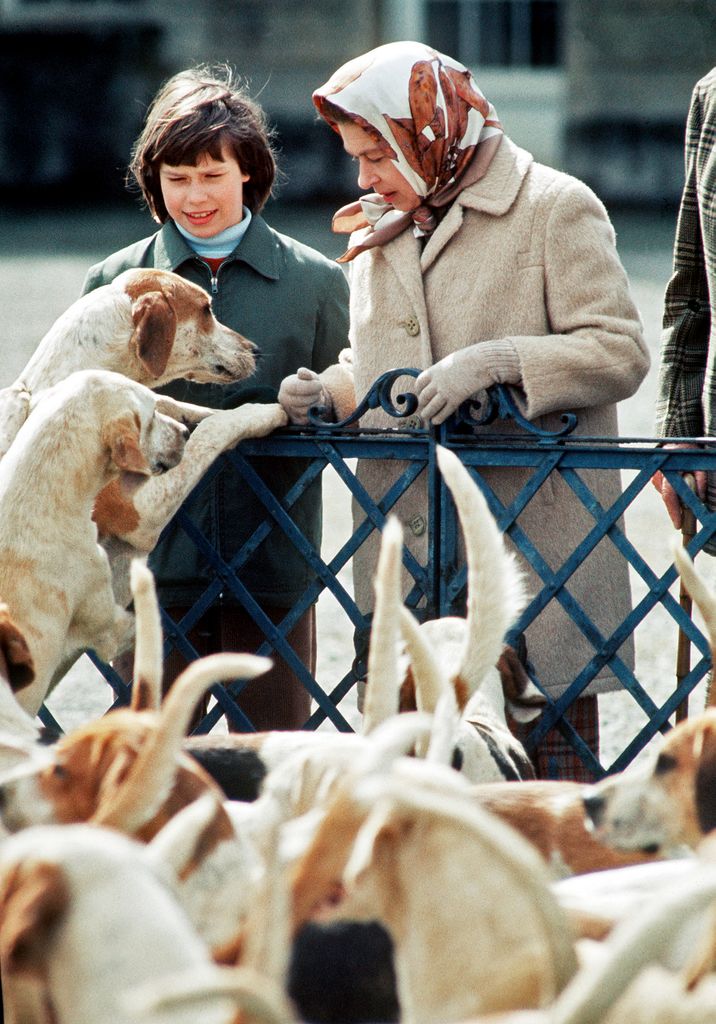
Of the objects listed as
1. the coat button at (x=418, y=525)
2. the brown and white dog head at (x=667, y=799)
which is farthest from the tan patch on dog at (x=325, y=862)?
Answer: the coat button at (x=418, y=525)

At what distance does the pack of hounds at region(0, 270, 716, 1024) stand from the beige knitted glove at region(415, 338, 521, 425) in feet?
1.46

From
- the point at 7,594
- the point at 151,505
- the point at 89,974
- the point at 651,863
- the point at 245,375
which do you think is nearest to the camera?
the point at 89,974

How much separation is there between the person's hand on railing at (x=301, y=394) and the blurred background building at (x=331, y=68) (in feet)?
55.8

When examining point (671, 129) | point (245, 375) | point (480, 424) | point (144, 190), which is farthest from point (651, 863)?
point (671, 129)

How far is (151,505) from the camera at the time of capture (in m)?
3.42

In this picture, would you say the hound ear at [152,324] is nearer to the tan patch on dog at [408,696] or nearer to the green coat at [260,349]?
the green coat at [260,349]

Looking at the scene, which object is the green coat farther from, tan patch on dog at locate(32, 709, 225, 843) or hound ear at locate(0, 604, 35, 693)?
tan patch on dog at locate(32, 709, 225, 843)

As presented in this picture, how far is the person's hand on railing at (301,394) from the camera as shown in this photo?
3.38 meters

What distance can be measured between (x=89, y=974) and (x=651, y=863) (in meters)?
0.86

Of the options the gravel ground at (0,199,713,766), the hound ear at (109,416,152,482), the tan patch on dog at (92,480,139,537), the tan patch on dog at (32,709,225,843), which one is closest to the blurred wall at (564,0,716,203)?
the gravel ground at (0,199,713,766)

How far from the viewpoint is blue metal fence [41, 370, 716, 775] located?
3146mm

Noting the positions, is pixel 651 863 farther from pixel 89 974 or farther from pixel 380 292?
pixel 380 292

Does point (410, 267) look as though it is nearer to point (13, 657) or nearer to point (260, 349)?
point (260, 349)

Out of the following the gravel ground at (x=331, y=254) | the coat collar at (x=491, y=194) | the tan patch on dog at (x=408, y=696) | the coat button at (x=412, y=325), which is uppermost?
the coat collar at (x=491, y=194)
